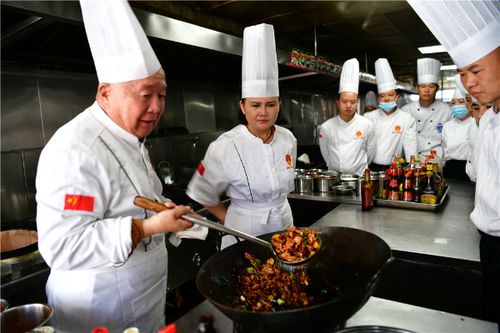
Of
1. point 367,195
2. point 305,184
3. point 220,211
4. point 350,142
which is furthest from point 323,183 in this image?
point 220,211

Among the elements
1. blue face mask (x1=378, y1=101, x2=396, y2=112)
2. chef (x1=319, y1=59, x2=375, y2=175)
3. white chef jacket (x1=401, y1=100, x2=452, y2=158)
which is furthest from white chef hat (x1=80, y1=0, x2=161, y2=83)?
white chef jacket (x1=401, y1=100, x2=452, y2=158)

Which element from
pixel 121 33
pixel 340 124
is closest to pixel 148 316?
pixel 121 33

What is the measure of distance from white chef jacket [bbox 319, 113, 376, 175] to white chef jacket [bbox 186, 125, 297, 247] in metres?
1.98

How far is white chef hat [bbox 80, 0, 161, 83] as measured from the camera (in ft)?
4.01

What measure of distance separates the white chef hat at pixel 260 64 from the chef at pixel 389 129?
2621 mm

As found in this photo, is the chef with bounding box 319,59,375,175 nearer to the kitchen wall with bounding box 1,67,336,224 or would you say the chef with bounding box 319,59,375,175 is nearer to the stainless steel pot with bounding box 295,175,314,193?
the stainless steel pot with bounding box 295,175,314,193

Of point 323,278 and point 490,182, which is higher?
point 490,182

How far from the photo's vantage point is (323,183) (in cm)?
328

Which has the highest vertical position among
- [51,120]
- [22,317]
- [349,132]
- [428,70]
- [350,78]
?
[428,70]

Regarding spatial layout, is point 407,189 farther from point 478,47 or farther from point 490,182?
point 478,47

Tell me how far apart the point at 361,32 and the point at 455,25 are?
3.84 meters

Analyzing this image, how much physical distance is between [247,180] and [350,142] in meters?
2.25

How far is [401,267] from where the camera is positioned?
6.16ft

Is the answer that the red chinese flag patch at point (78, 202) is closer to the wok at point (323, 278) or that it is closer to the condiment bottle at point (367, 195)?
the wok at point (323, 278)
